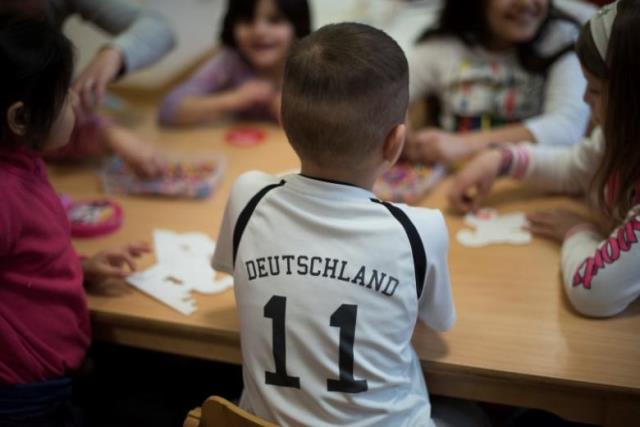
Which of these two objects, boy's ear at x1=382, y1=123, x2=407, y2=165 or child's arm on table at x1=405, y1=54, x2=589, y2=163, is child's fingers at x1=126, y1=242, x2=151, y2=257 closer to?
boy's ear at x1=382, y1=123, x2=407, y2=165

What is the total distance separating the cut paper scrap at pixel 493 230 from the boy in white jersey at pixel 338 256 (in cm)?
30

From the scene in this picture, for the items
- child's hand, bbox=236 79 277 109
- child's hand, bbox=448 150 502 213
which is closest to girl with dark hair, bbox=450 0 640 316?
child's hand, bbox=448 150 502 213

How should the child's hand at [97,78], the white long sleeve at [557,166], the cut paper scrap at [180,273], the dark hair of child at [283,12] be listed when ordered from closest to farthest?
the cut paper scrap at [180,273], the white long sleeve at [557,166], the child's hand at [97,78], the dark hair of child at [283,12]

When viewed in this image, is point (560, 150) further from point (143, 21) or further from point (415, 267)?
point (143, 21)

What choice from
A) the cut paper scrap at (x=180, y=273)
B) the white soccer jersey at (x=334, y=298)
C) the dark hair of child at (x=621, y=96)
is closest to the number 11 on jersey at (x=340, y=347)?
the white soccer jersey at (x=334, y=298)

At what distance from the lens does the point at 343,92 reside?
0.77 m

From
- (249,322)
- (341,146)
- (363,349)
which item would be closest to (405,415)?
(363,349)

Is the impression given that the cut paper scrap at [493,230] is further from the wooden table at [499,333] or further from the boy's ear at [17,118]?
the boy's ear at [17,118]

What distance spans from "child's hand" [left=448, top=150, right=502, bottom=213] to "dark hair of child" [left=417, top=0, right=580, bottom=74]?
29 centimetres

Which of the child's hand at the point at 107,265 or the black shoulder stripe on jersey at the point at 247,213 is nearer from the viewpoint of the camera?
the black shoulder stripe on jersey at the point at 247,213

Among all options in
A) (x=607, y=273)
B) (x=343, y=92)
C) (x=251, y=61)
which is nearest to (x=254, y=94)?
(x=251, y=61)

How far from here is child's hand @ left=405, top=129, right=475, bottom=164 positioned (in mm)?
1330

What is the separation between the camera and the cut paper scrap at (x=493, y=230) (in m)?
1.13

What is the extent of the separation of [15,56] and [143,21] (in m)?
0.72
